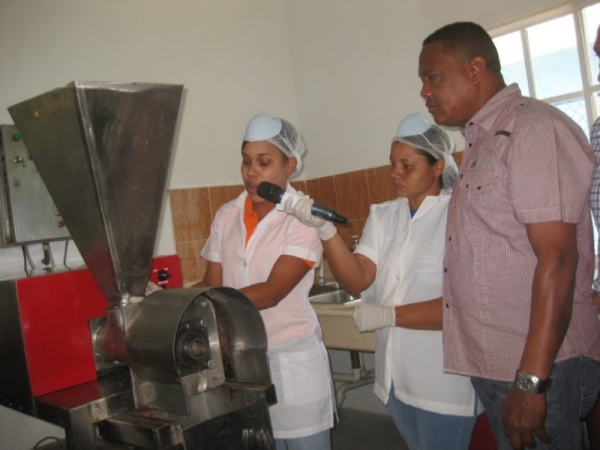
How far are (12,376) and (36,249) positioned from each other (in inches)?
46.8

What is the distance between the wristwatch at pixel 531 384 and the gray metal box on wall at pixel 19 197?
63.7 inches

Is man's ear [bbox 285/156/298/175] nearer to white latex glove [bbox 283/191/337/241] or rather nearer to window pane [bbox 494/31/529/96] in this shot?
white latex glove [bbox 283/191/337/241]

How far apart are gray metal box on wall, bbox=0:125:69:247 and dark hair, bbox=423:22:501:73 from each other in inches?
55.6

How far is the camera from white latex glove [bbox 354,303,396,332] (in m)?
1.43

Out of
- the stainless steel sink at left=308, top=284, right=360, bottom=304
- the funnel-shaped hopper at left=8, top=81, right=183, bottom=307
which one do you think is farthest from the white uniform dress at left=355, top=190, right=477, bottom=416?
the stainless steel sink at left=308, top=284, right=360, bottom=304

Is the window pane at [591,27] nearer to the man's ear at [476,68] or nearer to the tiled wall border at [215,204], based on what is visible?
the tiled wall border at [215,204]

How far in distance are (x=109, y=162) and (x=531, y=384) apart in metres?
0.82

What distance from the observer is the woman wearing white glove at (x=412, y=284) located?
1373 millimetres

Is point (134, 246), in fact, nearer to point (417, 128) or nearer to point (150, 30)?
point (417, 128)

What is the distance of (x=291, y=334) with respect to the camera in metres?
1.47

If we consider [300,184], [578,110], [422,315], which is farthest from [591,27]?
[300,184]

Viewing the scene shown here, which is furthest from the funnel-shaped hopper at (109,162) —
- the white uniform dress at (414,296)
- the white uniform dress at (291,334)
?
the white uniform dress at (414,296)

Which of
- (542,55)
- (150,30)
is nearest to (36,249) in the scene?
(150,30)

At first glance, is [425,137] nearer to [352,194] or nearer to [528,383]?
[528,383]
